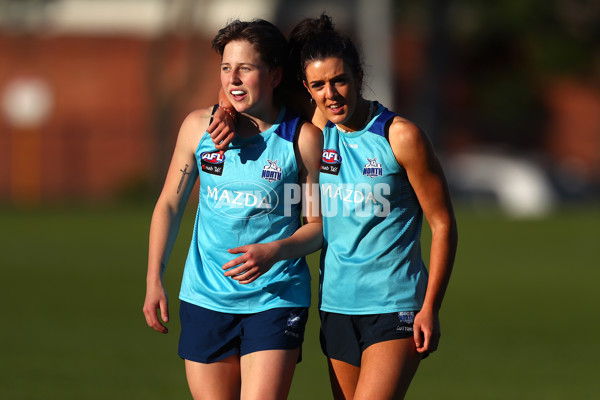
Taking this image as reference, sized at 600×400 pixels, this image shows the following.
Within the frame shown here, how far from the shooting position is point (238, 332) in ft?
16.7

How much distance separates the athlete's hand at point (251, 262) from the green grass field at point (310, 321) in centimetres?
527

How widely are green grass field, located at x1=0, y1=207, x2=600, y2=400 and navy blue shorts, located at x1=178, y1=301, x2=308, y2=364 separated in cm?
486

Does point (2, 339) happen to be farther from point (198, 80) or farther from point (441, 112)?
point (441, 112)

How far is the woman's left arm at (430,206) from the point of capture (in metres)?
4.89

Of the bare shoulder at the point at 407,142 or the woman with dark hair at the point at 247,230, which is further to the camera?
the woman with dark hair at the point at 247,230

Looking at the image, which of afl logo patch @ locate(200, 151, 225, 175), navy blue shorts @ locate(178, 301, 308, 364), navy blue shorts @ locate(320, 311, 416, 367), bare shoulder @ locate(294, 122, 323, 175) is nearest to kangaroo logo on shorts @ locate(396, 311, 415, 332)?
navy blue shorts @ locate(320, 311, 416, 367)

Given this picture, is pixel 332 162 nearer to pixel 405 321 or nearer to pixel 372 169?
pixel 372 169

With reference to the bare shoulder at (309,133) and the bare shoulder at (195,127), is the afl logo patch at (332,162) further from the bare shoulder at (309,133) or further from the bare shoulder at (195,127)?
the bare shoulder at (195,127)

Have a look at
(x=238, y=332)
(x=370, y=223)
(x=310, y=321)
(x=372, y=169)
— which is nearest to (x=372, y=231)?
(x=370, y=223)

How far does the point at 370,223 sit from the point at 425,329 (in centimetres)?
55

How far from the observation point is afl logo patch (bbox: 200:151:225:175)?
199 inches

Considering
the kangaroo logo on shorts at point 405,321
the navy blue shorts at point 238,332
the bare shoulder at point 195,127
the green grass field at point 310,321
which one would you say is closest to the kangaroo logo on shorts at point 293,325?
the navy blue shorts at point 238,332

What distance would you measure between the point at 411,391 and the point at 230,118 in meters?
6.04

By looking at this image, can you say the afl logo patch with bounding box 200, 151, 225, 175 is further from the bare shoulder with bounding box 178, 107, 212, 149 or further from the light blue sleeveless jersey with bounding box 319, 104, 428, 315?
the light blue sleeveless jersey with bounding box 319, 104, 428, 315
